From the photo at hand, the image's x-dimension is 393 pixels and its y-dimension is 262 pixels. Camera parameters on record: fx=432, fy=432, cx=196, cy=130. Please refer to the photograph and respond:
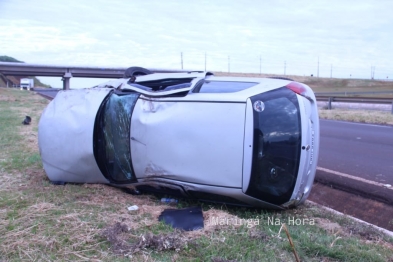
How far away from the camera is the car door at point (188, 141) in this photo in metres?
4.34

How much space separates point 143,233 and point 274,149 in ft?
5.01

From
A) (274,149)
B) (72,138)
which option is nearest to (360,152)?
(274,149)

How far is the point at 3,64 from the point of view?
1732 inches

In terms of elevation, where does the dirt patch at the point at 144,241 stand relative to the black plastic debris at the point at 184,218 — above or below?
above

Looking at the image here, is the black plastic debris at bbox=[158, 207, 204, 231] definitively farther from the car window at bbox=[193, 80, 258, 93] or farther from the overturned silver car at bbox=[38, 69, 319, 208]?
the car window at bbox=[193, 80, 258, 93]

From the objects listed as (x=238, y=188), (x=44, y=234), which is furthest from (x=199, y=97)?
(x=44, y=234)

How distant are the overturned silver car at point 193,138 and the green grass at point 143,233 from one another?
0.27m

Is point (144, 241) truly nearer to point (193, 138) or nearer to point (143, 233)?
point (143, 233)

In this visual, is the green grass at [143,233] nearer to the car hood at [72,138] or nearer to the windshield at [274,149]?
the car hood at [72,138]

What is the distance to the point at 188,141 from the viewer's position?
4.51 m

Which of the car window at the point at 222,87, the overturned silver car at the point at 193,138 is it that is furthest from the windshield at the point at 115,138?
the car window at the point at 222,87

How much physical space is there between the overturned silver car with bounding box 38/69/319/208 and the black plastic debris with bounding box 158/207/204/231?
0.91 ft

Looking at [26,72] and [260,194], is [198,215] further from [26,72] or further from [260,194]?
[26,72]

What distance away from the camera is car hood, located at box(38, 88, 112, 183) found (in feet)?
16.7
